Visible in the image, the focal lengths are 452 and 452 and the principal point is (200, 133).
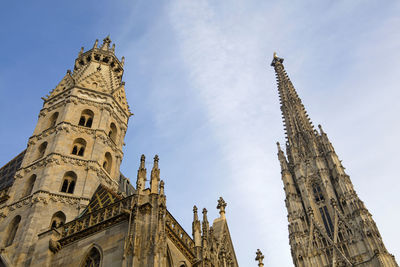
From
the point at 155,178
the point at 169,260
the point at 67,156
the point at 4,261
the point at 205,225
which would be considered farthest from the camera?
the point at 67,156

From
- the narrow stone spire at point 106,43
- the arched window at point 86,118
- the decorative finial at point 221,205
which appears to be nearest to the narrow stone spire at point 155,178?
the arched window at point 86,118

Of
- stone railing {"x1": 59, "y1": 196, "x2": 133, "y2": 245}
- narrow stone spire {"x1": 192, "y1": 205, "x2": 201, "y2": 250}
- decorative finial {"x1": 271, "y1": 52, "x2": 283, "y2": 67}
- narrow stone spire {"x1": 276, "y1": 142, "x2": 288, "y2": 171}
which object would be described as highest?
decorative finial {"x1": 271, "y1": 52, "x2": 283, "y2": 67}

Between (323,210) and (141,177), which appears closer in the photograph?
(141,177)

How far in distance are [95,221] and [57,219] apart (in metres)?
3.88

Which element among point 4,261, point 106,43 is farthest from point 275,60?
point 4,261

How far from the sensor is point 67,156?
21.9m

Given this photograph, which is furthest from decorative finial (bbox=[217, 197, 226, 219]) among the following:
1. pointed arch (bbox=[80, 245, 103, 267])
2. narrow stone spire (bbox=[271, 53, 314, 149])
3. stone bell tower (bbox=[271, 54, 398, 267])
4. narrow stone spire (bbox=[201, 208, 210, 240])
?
narrow stone spire (bbox=[271, 53, 314, 149])

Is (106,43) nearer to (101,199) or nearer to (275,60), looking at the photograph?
A: (101,199)

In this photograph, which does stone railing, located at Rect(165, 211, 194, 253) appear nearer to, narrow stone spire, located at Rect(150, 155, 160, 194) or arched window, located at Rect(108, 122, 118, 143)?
narrow stone spire, located at Rect(150, 155, 160, 194)

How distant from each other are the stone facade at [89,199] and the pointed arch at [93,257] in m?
0.03

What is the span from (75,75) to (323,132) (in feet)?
143

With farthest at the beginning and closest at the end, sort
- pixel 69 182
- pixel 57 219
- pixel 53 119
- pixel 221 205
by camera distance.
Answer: pixel 221 205 < pixel 53 119 < pixel 69 182 < pixel 57 219

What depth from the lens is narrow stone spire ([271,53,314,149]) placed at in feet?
215

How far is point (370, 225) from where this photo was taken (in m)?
45.9
